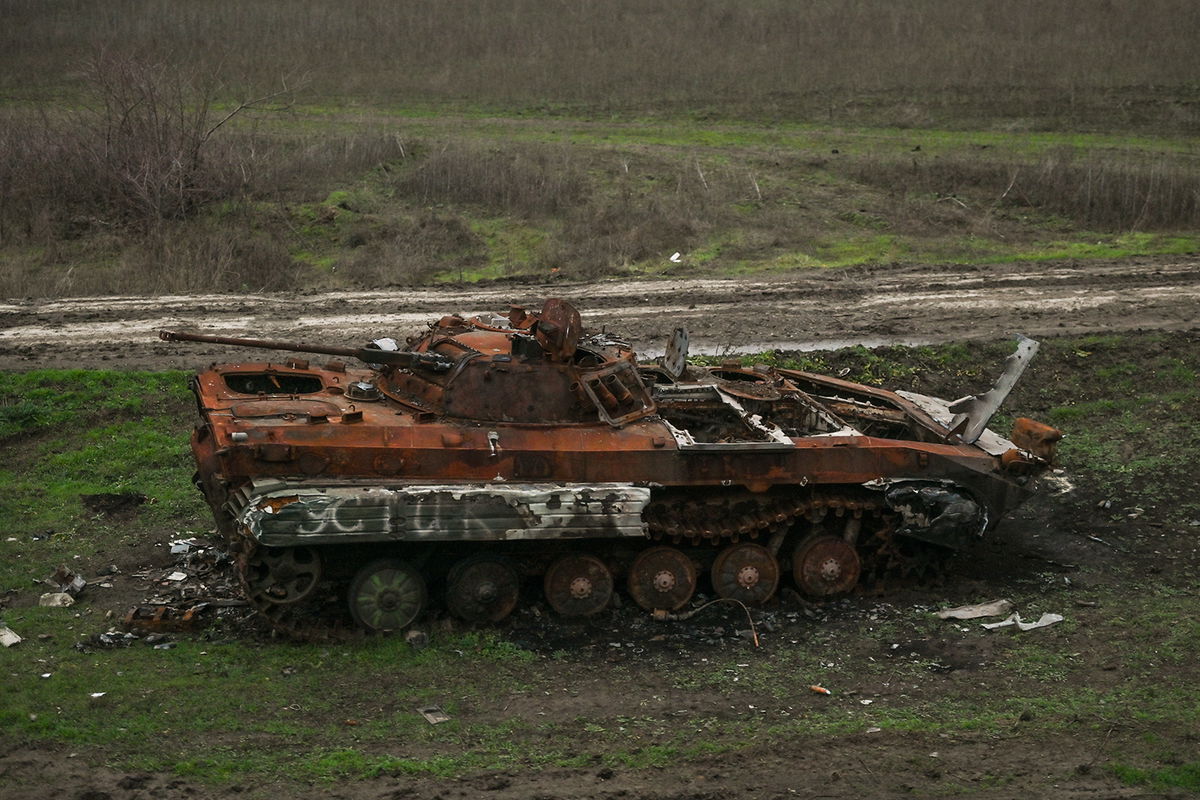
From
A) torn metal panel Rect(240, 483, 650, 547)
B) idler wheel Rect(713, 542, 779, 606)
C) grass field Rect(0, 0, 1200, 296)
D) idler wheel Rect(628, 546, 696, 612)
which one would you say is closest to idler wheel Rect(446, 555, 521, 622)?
torn metal panel Rect(240, 483, 650, 547)

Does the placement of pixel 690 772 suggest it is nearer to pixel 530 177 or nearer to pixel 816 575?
pixel 816 575

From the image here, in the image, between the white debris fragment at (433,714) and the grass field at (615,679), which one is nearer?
the grass field at (615,679)

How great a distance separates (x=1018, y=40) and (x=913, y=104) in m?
6.41

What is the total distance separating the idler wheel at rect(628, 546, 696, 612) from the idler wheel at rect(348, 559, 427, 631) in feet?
6.63

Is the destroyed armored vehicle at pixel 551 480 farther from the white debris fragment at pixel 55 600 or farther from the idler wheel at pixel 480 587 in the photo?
the white debris fragment at pixel 55 600

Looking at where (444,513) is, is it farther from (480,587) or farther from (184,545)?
(184,545)

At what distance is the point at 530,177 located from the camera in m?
28.6

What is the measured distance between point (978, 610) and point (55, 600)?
8.46 metres

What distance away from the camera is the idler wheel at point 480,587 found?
38.3 feet

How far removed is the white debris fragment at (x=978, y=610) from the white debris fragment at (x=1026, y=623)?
179mm

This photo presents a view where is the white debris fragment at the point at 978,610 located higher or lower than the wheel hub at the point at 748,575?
lower

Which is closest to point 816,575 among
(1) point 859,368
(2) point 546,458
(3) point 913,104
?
(2) point 546,458

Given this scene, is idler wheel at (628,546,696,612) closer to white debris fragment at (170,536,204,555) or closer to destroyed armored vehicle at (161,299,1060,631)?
destroyed armored vehicle at (161,299,1060,631)

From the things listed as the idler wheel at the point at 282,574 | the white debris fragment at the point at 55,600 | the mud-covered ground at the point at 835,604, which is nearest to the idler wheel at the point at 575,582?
the mud-covered ground at the point at 835,604
